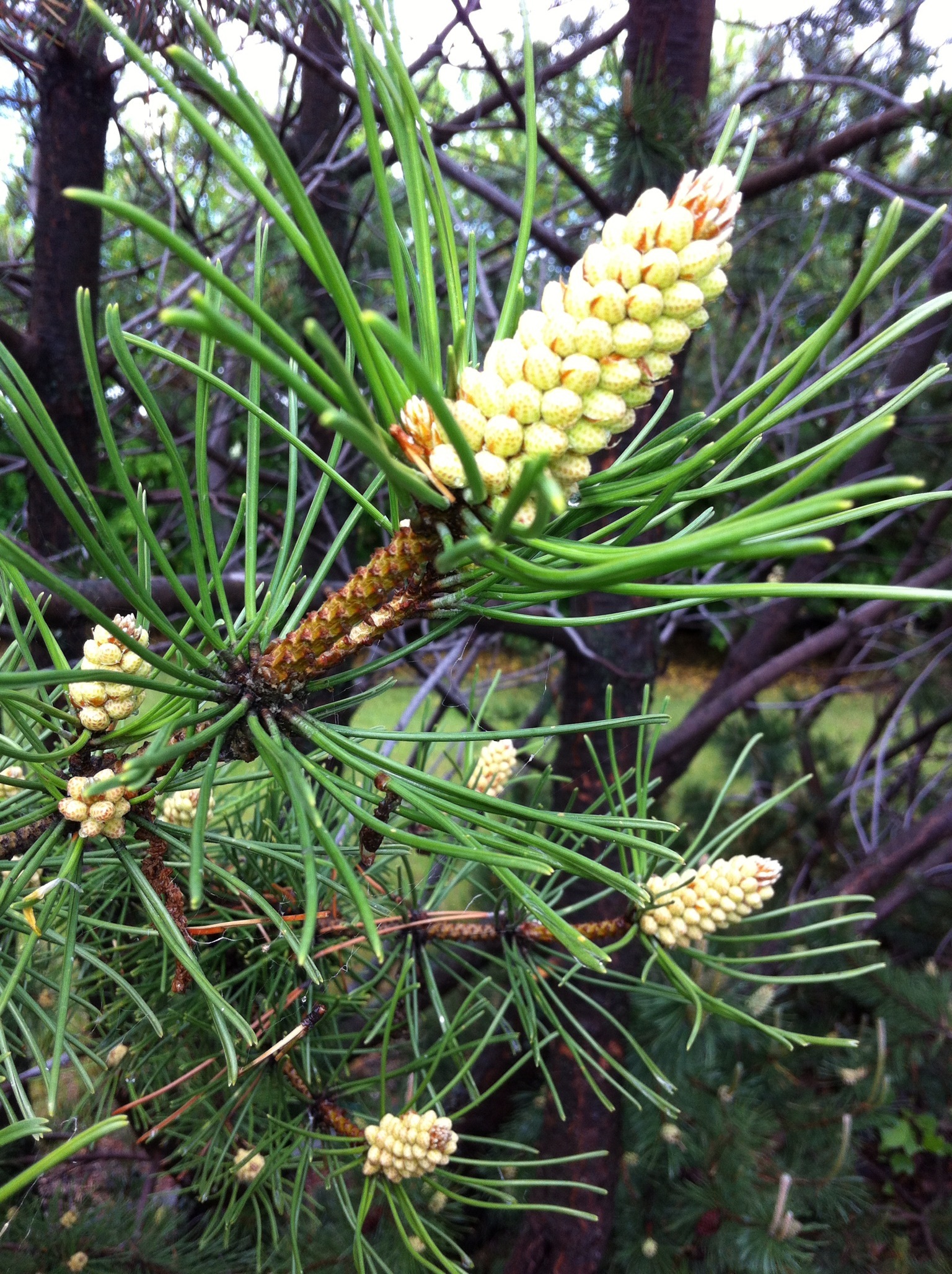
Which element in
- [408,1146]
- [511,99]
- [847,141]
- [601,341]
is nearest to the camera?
[601,341]

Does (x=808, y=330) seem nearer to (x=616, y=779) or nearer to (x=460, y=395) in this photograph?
(x=616, y=779)

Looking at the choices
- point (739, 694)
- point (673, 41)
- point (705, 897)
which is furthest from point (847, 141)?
point (705, 897)

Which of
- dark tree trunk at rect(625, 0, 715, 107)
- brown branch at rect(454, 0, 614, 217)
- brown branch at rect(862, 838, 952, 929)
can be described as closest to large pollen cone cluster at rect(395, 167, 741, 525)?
brown branch at rect(454, 0, 614, 217)

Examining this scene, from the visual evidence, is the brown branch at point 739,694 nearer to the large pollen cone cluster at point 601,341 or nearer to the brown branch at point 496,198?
the brown branch at point 496,198

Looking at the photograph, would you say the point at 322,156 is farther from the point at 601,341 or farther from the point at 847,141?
the point at 601,341

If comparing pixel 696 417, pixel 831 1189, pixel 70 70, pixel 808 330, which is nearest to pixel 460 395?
pixel 696 417

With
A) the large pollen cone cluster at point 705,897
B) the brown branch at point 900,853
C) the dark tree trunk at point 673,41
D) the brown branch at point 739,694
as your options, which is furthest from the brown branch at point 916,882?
the dark tree trunk at point 673,41
